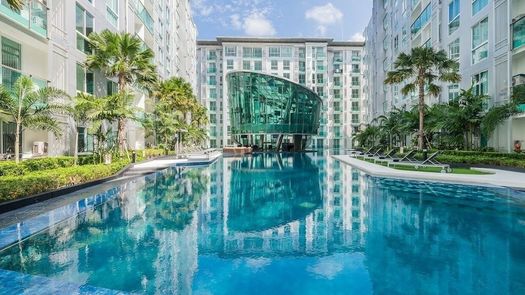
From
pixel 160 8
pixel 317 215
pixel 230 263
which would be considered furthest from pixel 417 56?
pixel 160 8

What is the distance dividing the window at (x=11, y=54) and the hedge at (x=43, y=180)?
874 centimetres

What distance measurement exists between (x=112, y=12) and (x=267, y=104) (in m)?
30.4

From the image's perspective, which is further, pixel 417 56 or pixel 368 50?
pixel 368 50

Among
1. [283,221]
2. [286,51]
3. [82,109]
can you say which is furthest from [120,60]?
[286,51]

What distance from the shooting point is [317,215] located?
10031mm

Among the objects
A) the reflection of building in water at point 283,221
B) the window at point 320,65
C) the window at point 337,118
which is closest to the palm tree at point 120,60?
the reflection of building in water at point 283,221

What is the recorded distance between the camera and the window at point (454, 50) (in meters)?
31.2

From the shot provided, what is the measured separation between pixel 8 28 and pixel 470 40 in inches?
1334

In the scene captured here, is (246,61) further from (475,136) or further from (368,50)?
(475,136)

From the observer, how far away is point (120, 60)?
23438mm

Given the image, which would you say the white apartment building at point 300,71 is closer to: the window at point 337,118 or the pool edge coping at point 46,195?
the window at point 337,118

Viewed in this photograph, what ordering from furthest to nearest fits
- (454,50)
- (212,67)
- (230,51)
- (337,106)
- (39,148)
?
1. (337,106)
2. (212,67)
3. (230,51)
4. (454,50)
5. (39,148)

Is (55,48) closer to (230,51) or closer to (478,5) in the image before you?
(478,5)

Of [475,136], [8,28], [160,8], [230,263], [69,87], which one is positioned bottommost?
[230,263]
